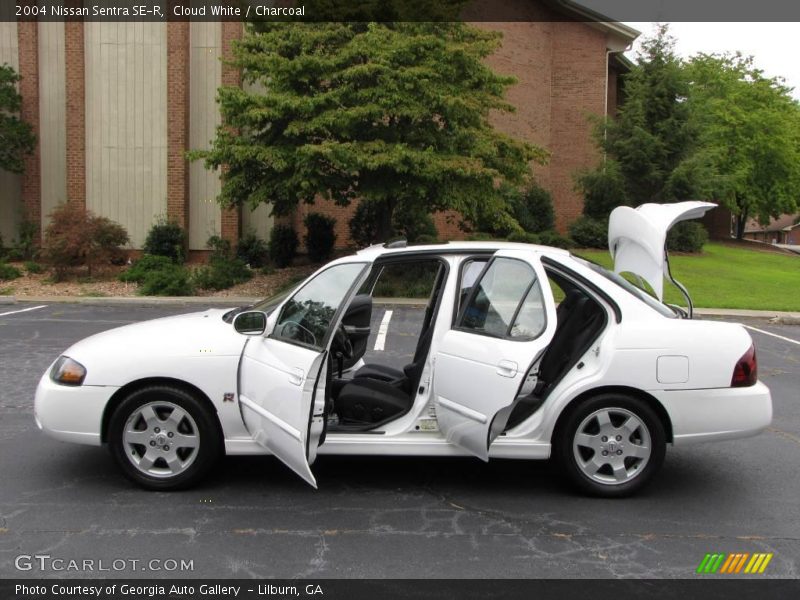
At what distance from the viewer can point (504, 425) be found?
4695 millimetres

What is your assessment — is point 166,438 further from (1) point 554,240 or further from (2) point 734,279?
(1) point 554,240

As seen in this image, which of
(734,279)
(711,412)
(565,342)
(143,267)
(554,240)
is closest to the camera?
(711,412)

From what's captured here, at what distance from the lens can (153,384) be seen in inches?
192

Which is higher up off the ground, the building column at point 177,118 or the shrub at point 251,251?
the building column at point 177,118

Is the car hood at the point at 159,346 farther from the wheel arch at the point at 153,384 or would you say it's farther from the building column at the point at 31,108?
the building column at the point at 31,108

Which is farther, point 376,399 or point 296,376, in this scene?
point 376,399

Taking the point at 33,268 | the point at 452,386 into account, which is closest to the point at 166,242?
the point at 33,268

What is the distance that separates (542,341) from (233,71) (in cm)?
1948

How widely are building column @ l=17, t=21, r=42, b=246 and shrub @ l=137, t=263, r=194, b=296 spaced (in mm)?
5391

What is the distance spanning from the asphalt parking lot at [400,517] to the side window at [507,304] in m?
1.13

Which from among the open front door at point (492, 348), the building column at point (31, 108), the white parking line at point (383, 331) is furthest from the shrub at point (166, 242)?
the open front door at point (492, 348)

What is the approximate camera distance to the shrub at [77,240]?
1870 centimetres
